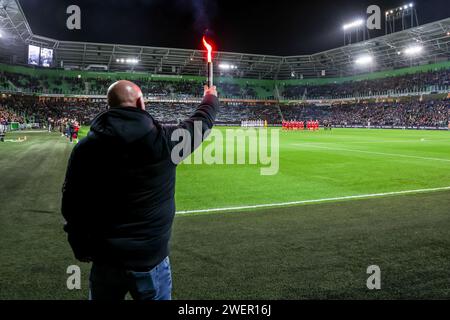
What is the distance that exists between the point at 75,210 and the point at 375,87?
8226 centimetres

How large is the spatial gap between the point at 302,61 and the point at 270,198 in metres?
79.8

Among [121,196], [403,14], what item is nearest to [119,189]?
[121,196]

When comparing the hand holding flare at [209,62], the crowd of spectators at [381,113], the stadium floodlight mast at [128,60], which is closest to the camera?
the hand holding flare at [209,62]

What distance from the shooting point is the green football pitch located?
4.36 meters

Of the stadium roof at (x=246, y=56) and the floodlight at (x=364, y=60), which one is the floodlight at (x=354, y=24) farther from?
the floodlight at (x=364, y=60)

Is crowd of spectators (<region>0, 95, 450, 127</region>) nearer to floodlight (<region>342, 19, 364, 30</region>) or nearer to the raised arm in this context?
floodlight (<region>342, 19, 364, 30</region>)

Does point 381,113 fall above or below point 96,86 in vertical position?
below

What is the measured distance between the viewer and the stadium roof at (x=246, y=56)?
59.7m

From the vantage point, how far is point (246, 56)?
79.1 meters

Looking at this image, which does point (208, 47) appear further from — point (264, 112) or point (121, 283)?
point (264, 112)

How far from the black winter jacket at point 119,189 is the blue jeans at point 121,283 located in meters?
0.06

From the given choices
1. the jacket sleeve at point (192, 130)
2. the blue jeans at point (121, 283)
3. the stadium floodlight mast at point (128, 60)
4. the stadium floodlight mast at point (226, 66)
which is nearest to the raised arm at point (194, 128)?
the jacket sleeve at point (192, 130)

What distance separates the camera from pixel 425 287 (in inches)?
169

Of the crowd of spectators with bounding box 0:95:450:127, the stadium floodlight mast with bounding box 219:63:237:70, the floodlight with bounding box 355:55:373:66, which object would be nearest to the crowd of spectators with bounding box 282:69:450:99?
the crowd of spectators with bounding box 0:95:450:127
